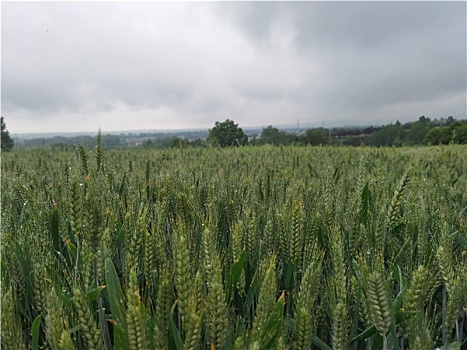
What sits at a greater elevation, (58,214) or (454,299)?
(58,214)

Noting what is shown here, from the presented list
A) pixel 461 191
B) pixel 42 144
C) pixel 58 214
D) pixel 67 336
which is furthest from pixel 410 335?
pixel 42 144

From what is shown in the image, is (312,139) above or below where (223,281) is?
above

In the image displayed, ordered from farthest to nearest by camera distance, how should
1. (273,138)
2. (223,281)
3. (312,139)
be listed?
1. (312,139)
2. (273,138)
3. (223,281)

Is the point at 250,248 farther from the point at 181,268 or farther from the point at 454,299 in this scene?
the point at 454,299

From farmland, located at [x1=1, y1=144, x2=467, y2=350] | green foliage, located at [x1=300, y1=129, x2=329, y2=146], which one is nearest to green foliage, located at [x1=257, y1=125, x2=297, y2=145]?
green foliage, located at [x1=300, y1=129, x2=329, y2=146]

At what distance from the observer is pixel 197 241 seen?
1.32 metres

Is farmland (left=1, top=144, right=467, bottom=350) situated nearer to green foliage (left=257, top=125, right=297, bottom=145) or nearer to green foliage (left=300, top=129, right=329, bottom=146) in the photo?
green foliage (left=257, top=125, right=297, bottom=145)

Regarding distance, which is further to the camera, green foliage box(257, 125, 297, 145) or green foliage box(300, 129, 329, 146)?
green foliage box(300, 129, 329, 146)

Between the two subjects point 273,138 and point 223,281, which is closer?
point 223,281

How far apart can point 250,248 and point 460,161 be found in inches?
170

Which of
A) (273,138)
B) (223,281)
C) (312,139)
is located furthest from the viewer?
(312,139)

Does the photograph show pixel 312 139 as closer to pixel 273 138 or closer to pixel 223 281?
pixel 273 138

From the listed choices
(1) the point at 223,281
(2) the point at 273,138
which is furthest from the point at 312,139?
(1) the point at 223,281

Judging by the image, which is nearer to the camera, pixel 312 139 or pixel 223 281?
pixel 223 281
